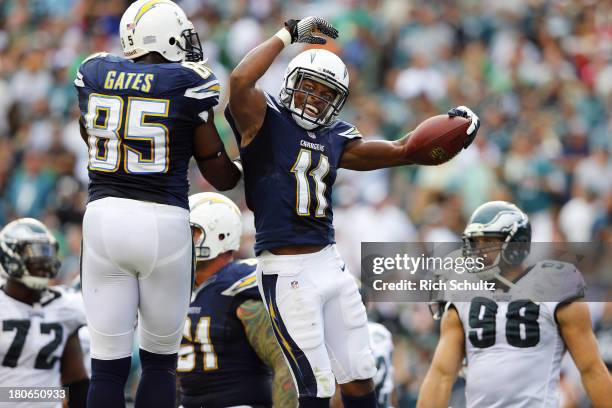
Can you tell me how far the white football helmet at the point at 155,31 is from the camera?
510 centimetres

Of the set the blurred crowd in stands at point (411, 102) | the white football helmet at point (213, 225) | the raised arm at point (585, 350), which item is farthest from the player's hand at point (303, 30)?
the blurred crowd in stands at point (411, 102)

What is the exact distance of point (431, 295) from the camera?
597 centimetres

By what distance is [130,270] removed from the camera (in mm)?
4969

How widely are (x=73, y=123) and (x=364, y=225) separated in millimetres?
4050

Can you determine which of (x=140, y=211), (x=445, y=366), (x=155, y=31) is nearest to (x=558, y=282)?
(x=445, y=366)

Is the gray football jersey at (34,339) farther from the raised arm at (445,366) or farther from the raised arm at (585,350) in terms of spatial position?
the raised arm at (585,350)

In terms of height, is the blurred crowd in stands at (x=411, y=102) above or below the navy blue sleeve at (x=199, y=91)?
above

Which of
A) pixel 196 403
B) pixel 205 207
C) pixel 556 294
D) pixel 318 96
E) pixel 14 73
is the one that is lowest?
pixel 196 403

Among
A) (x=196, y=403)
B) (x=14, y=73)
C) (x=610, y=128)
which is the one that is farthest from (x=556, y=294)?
(x=14, y=73)

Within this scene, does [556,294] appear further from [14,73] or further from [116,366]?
[14,73]

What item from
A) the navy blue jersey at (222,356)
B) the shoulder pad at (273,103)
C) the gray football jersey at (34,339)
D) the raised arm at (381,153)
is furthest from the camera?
the gray football jersey at (34,339)

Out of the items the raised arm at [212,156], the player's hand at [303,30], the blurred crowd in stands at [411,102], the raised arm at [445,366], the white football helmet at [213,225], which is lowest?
the raised arm at [445,366]

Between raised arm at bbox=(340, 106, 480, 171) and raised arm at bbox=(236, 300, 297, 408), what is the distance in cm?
99

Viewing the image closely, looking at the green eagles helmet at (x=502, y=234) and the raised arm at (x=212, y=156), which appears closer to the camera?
the raised arm at (x=212, y=156)
